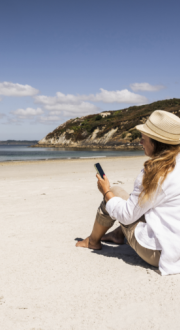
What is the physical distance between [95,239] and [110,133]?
167 ft

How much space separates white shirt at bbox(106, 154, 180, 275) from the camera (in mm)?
1961

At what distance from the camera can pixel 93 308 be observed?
1850 mm

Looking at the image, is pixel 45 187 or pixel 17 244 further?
pixel 45 187

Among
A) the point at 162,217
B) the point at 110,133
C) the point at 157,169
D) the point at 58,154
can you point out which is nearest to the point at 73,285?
the point at 162,217

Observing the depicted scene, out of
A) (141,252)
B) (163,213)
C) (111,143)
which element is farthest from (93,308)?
(111,143)

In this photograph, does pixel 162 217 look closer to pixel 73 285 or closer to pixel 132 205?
pixel 132 205

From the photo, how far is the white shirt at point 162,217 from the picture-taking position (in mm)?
1961

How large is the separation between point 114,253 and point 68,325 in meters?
1.21

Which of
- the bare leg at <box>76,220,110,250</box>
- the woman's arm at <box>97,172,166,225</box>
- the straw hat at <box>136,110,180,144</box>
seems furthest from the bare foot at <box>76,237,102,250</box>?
the straw hat at <box>136,110,180,144</box>

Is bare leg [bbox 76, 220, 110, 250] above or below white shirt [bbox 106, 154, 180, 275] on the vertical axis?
below

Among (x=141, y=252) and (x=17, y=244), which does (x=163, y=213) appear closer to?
(x=141, y=252)

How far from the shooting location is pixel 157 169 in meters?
1.91

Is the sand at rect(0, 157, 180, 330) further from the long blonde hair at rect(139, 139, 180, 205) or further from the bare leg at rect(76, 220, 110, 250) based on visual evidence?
the long blonde hair at rect(139, 139, 180, 205)

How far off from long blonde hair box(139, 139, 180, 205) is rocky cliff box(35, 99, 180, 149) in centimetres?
4067
